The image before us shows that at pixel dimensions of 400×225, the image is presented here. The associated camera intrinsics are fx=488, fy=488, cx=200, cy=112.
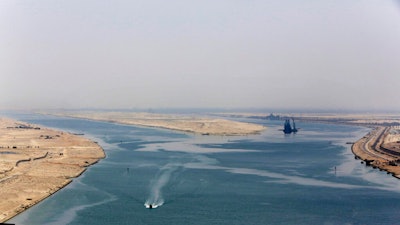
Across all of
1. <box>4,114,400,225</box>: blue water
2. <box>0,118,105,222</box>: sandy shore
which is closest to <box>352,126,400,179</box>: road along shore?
<box>4,114,400,225</box>: blue water

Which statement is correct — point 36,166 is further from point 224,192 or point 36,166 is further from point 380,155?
point 380,155

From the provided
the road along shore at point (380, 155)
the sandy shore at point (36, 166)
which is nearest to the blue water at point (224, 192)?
the sandy shore at point (36, 166)

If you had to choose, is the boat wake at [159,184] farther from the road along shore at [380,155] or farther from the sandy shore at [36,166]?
the road along shore at [380,155]

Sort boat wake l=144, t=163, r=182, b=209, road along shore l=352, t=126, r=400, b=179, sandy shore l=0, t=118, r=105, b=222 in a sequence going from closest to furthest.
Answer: boat wake l=144, t=163, r=182, b=209 → sandy shore l=0, t=118, r=105, b=222 → road along shore l=352, t=126, r=400, b=179

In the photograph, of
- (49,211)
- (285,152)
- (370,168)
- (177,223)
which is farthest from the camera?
(285,152)

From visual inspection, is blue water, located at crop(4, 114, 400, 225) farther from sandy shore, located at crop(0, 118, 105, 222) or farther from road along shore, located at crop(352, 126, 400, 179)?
road along shore, located at crop(352, 126, 400, 179)

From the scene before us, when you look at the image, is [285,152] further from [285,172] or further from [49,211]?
[49,211]

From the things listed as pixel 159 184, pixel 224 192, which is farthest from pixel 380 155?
pixel 159 184

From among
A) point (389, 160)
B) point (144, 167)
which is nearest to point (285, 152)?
point (389, 160)
